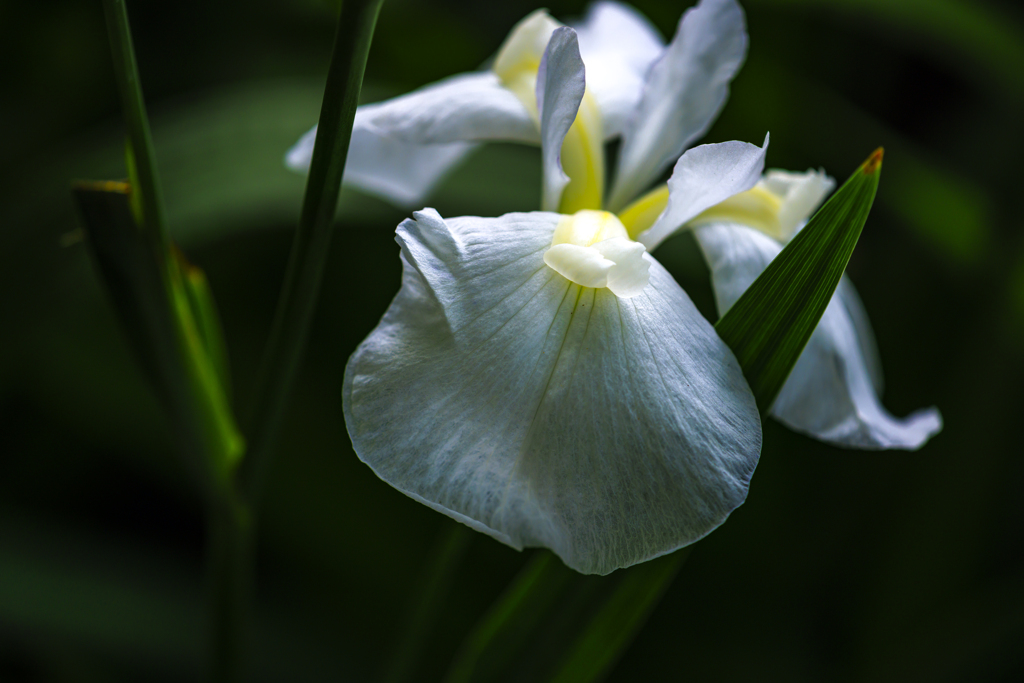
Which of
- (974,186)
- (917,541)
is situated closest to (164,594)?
(917,541)

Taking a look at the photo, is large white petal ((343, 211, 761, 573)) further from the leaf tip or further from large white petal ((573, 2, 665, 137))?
large white petal ((573, 2, 665, 137))

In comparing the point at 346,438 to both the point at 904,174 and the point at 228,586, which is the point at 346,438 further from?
the point at 904,174

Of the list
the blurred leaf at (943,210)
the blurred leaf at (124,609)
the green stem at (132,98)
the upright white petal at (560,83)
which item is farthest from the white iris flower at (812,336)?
the blurred leaf at (124,609)

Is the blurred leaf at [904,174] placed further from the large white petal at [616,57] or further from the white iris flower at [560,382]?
the white iris flower at [560,382]

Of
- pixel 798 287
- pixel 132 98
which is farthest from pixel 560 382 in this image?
pixel 132 98

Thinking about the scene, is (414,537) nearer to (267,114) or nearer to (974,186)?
(267,114)

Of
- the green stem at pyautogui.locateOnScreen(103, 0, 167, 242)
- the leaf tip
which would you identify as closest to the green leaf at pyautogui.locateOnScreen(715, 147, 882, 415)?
the leaf tip
